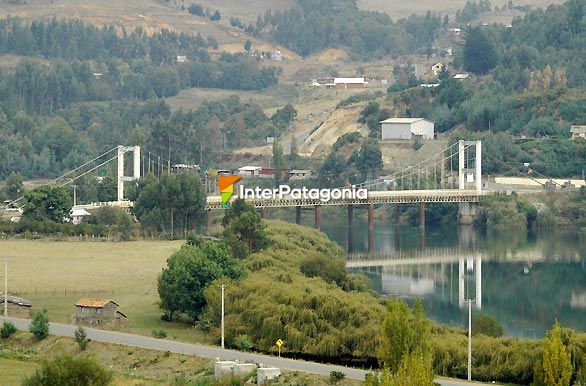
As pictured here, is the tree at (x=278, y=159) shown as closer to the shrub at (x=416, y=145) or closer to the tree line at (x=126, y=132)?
the tree line at (x=126, y=132)

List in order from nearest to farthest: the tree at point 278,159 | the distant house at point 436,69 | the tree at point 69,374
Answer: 1. the tree at point 69,374
2. the tree at point 278,159
3. the distant house at point 436,69

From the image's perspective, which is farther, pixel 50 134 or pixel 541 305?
pixel 50 134

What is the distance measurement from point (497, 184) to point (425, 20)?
75.6 m

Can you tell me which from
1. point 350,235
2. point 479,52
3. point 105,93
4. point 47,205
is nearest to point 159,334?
point 47,205

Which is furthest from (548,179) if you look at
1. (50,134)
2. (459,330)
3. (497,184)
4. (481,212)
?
(459,330)

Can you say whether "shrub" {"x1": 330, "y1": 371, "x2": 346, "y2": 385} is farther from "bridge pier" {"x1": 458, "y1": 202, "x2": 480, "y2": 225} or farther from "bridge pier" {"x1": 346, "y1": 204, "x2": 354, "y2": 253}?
"bridge pier" {"x1": 458, "y1": 202, "x2": 480, "y2": 225}

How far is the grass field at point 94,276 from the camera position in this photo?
4906 cm

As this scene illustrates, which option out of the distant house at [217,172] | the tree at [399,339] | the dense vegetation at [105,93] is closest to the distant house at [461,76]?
the dense vegetation at [105,93]

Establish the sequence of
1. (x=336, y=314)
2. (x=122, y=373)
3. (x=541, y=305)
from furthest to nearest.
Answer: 1. (x=541, y=305)
2. (x=336, y=314)
3. (x=122, y=373)

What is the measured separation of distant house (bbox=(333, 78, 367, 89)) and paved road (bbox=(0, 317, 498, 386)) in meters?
98.9

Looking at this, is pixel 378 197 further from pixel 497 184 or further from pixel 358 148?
pixel 358 148

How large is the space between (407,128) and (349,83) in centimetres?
3337

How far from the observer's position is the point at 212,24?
593ft

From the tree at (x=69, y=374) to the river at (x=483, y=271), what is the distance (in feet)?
64.4
